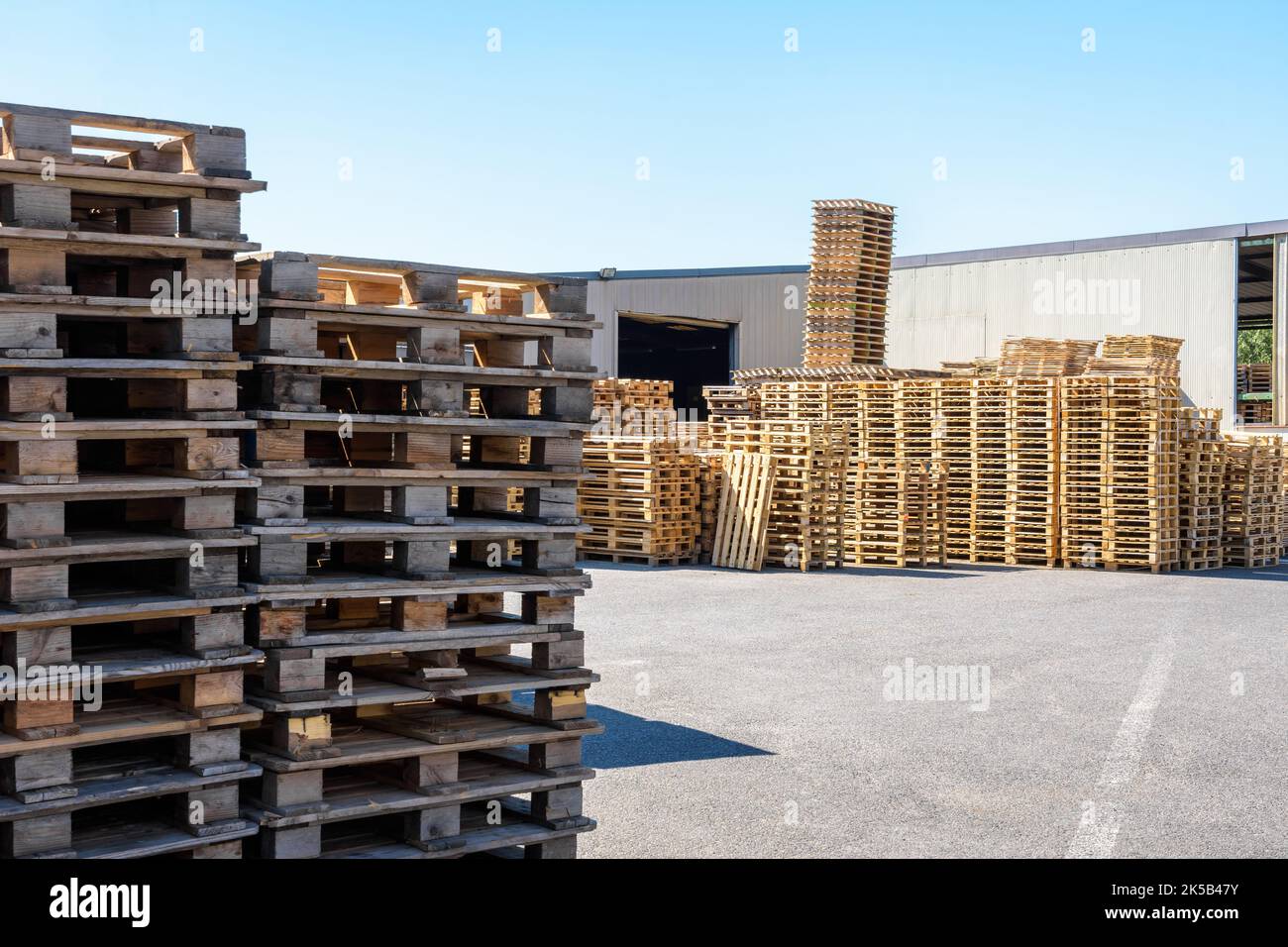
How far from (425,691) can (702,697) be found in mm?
5382

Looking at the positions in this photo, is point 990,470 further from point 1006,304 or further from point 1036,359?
point 1006,304

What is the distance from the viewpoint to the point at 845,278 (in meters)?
25.5

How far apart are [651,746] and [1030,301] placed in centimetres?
2849

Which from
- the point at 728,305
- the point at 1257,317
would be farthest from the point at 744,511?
the point at 1257,317

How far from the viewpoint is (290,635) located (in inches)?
196

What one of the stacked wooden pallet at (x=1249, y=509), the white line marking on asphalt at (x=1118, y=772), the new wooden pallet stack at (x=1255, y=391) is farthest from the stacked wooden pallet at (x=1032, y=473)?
the new wooden pallet stack at (x=1255, y=391)

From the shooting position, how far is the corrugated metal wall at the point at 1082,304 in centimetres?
3189

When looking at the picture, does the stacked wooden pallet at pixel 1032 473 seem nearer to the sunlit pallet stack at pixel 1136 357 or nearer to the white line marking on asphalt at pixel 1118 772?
the sunlit pallet stack at pixel 1136 357

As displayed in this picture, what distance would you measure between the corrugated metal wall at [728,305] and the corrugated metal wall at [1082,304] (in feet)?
10.3

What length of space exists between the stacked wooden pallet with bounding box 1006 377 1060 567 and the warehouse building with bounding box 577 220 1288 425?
40.9 feet
